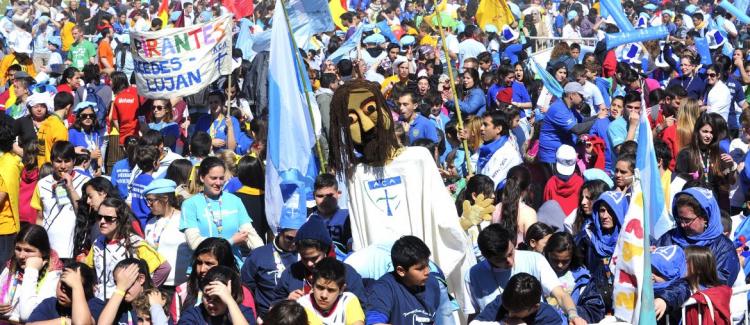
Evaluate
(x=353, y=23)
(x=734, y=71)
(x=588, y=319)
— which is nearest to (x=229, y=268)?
(x=588, y=319)

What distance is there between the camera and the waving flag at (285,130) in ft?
31.3

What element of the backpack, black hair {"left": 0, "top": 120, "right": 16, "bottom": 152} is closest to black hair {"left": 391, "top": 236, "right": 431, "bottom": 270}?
black hair {"left": 0, "top": 120, "right": 16, "bottom": 152}

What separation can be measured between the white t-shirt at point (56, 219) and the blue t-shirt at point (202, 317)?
3.03 metres

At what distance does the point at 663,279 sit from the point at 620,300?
0.55 metres

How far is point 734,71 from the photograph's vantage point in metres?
17.3

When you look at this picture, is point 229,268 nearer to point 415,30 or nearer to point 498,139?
point 498,139

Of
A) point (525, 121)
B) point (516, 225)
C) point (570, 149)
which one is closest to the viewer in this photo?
point (516, 225)

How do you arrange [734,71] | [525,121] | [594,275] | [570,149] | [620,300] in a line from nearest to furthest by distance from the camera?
[620,300] < [594,275] < [570,149] < [525,121] < [734,71]

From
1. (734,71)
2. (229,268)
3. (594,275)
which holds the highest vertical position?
(229,268)

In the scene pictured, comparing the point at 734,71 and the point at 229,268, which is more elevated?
the point at 229,268

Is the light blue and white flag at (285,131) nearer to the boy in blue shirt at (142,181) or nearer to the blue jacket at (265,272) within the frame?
the boy in blue shirt at (142,181)

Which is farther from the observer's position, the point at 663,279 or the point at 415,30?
the point at 415,30

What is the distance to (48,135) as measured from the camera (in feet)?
41.9

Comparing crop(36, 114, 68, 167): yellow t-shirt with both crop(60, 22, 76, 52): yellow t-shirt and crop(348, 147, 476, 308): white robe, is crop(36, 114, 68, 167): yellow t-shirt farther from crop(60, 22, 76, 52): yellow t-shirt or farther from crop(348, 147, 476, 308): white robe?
crop(60, 22, 76, 52): yellow t-shirt
